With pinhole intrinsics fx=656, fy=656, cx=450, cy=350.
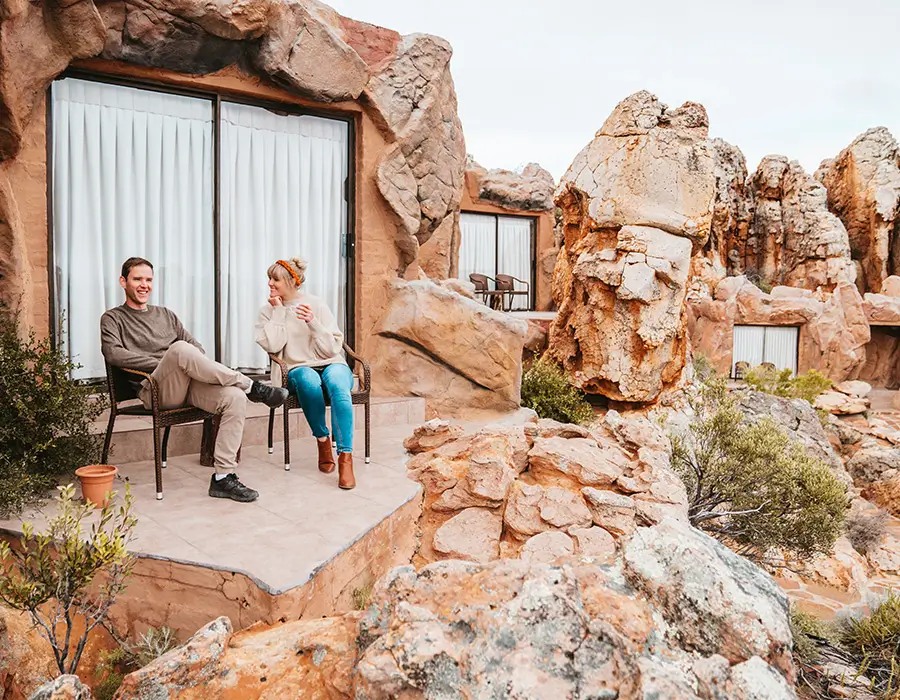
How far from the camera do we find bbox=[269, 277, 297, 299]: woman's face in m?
4.14

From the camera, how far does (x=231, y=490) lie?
3414 millimetres

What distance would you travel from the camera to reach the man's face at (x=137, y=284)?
3732mm

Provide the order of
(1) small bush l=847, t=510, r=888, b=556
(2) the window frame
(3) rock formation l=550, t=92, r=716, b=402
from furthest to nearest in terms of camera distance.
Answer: (2) the window frame
(3) rock formation l=550, t=92, r=716, b=402
(1) small bush l=847, t=510, r=888, b=556

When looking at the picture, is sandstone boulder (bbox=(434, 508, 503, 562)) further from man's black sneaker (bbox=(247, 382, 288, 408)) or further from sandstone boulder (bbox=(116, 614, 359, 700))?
sandstone boulder (bbox=(116, 614, 359, 700))

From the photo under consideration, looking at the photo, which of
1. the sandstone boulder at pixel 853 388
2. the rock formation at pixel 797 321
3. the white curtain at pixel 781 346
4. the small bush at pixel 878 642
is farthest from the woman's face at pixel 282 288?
the sandstone boulder at pixel 853 388

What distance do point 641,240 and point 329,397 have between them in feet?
26.0

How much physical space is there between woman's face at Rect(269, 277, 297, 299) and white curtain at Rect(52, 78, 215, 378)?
1.41 metres

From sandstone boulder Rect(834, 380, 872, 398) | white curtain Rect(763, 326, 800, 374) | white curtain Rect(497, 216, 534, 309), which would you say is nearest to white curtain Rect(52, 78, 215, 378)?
white curtain Rect(497, 216, 534, 309)

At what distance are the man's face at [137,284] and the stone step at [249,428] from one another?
0.88 m

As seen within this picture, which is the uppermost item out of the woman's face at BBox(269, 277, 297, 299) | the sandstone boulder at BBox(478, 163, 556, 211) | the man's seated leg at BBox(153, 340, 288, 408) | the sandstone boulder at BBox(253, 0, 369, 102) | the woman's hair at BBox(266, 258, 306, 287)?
the sandstone boulder at BBox(478, 163, 556, 211)

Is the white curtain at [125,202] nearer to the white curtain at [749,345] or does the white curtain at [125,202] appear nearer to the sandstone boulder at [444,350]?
the sandstone boulder at [444,350]

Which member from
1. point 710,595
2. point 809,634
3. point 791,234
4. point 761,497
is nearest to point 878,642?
point 809,634

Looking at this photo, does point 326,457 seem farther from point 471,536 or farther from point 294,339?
point 471,536

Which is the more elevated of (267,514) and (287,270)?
(287,270)
